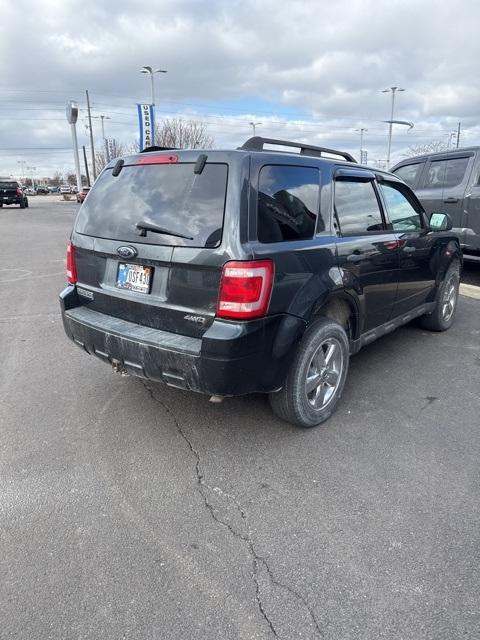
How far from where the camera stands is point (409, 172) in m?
8.83

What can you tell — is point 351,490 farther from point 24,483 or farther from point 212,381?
point 24,483

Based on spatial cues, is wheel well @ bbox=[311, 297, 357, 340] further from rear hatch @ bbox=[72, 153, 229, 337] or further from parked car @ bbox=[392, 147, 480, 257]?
parked car @ bbox=[392, 147, 480, 257]

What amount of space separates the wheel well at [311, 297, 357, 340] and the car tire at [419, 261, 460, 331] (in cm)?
193

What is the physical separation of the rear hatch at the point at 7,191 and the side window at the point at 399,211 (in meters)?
33.0

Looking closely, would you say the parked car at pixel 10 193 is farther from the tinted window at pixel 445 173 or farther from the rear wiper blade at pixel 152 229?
the rear wiper blade at pixel 152 229

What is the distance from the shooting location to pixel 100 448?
10.5 feet

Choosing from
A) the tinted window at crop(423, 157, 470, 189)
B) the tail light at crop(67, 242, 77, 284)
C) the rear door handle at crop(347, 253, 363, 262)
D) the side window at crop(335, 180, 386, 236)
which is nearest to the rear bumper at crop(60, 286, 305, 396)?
the tail light at crop(67, 242, 77, 284)

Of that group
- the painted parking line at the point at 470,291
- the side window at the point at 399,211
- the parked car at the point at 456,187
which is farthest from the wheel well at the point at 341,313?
the parked car at the point at 456,187

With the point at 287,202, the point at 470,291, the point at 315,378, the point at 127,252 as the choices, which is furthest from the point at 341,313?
the point at 470,291

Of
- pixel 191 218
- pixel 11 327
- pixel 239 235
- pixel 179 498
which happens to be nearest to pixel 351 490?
pixel 179 498

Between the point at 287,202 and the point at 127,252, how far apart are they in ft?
3.59

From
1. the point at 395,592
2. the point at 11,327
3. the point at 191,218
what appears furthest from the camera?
the point at 11,327

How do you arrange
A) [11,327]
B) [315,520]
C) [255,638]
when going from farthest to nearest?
[11,327]
[315,520]
[255,638]

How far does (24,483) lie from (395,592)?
2098 millimetres
